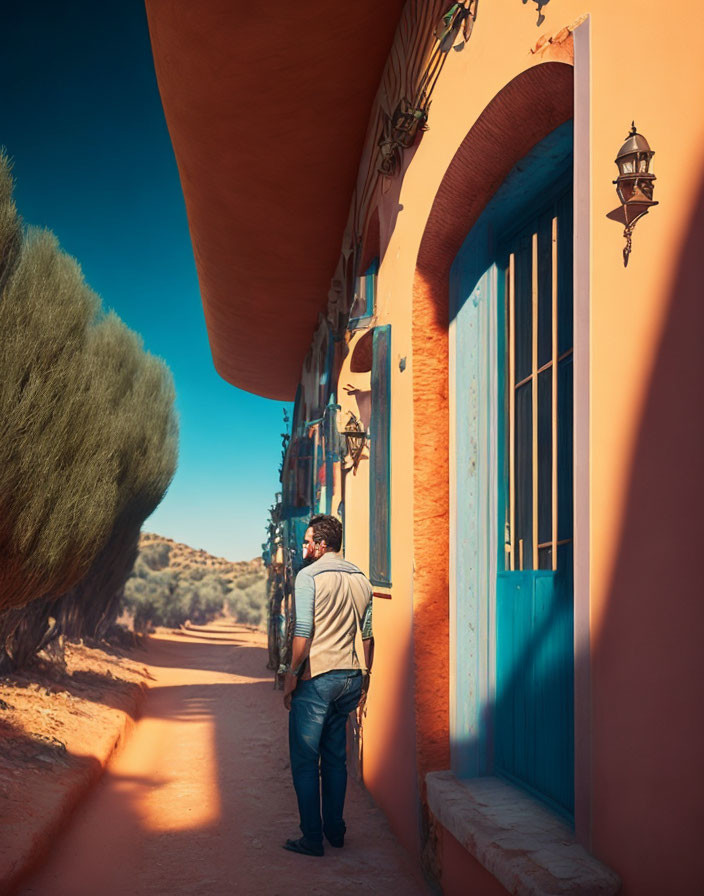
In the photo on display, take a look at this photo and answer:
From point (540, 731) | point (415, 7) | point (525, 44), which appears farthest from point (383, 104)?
point (540, 731)

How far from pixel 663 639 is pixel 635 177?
3.99 ft

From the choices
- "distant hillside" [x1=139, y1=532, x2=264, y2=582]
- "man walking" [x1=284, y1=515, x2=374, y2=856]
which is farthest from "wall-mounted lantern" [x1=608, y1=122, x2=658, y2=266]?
"distant hillside" [x1=139, y1=532, x2=264, y2=582]

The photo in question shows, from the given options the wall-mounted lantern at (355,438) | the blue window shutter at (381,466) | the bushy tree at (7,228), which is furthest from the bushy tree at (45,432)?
the blue window shutter at (381,466)

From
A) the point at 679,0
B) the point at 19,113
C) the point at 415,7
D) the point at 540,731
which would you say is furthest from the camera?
the point at 19,113

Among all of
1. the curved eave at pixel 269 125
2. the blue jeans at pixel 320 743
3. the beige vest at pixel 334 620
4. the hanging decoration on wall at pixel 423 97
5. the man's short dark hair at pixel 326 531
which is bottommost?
the blue jeans at pixel 320 743

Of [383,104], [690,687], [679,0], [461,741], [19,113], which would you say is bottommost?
[461,741]

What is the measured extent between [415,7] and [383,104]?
34.8 inches

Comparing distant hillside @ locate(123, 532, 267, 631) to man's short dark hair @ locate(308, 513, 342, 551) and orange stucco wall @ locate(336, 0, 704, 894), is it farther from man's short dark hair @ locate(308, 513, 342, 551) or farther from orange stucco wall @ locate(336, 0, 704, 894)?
orange stucco wall @ locate(336, 0, 704, 894)

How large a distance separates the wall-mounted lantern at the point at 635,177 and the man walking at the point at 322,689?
2.80m

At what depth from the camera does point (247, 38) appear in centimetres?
546

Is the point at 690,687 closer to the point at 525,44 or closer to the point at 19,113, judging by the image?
the point at 525,44

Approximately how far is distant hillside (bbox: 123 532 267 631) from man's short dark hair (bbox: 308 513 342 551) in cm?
1982

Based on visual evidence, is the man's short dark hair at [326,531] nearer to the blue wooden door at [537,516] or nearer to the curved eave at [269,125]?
the blue wooden door at [537,516]

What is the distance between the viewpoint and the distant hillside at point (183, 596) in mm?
28000
